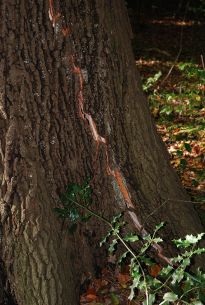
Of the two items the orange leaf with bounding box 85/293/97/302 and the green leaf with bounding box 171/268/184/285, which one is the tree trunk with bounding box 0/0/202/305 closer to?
the orange leaf with bounding box 85/293/97/302

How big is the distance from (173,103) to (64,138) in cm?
380

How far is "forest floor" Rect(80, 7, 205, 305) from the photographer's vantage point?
9.02 ft

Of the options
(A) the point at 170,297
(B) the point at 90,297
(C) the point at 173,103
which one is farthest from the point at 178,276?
(C) the point at 173,103

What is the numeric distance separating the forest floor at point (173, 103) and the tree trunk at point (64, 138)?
10.7 inches

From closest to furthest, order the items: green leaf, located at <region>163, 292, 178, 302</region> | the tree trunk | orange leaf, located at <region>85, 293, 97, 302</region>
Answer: green leaf, located at <region>163, 292, 178, 302</region> → the tree trunk → orange leaf, located at <region>85, 293, 97, 302</region>

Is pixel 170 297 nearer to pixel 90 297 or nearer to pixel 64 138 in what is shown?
pixel 90 297

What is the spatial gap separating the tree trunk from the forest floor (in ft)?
0.89

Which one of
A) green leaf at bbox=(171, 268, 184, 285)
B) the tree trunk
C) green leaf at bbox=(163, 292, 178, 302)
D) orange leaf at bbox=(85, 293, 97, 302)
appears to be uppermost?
the tree trunk

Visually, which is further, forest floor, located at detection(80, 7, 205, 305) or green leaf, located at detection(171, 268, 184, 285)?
forest floor, located at detection(80, 7, 205, 305)

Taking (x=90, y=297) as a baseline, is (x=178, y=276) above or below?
above

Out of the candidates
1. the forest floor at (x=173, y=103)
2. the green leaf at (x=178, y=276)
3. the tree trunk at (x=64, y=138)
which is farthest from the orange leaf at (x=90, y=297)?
the green leaf at (x=178, y=276)

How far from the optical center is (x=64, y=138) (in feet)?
7.68

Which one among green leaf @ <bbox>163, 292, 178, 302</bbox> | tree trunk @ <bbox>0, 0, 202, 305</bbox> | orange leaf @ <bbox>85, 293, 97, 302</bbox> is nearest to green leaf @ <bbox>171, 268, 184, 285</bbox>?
green leaf @ <bbox>163, 292, 178, 302</bbox>

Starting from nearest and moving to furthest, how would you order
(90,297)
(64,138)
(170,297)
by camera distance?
1. (170,297)
2. (64,138)
3. (90,297)
